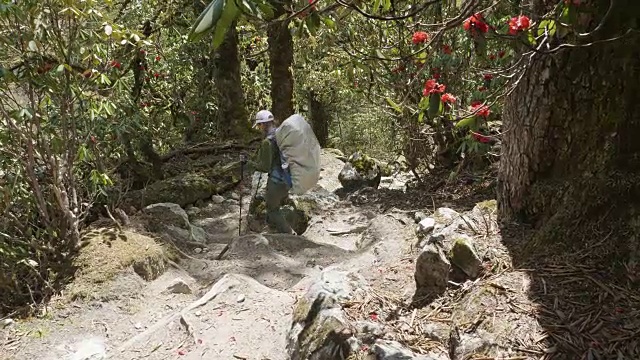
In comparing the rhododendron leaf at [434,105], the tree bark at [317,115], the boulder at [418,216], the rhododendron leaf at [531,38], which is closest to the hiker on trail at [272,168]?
the boulder at [418,216]

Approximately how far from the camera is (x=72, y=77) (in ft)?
14.7

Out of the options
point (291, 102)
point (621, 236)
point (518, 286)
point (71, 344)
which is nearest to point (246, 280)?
point (71, 344)

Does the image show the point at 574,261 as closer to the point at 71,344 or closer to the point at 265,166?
the point at 71,344

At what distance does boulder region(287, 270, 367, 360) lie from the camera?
8.79 feet

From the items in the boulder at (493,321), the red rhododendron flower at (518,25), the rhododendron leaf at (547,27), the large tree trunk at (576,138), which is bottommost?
the boulder at (493,321)

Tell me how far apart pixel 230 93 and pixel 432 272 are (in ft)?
30.2

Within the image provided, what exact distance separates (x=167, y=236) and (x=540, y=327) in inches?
183

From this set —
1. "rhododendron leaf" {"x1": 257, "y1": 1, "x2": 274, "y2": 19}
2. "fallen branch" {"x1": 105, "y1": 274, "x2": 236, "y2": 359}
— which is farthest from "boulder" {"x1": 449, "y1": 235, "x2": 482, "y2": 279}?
"fallen branch" {"x1": 105, "y1": 274, "x2": 236, "y2": 359}

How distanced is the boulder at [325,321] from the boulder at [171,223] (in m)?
3.53

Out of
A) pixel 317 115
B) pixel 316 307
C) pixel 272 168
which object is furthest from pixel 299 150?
pixel 317 115

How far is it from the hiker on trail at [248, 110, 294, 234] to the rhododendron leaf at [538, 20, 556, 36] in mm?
3834

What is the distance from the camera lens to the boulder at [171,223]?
630 centimetres

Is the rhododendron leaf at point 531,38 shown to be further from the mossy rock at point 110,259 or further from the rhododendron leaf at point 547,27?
the mossy rock at point 110,259

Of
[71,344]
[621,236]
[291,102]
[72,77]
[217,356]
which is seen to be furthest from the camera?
[291,102]
